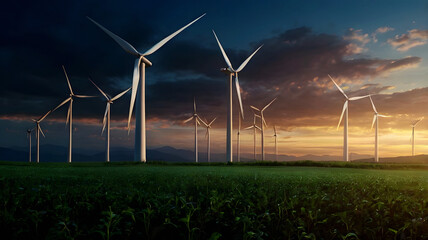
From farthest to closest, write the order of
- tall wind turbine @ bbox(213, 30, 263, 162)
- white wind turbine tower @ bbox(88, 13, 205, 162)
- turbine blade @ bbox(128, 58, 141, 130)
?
tall wind turbine @ bbox(213, 30, 263, 162), white wind turbine tower @ bbox(88, 13, 205, 162), turbine blade @ bbox(128, 58, 141, 130)

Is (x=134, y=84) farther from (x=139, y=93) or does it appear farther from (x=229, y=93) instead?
(x=229, y=93)

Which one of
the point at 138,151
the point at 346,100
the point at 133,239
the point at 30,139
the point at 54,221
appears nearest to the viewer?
the point at 133,239

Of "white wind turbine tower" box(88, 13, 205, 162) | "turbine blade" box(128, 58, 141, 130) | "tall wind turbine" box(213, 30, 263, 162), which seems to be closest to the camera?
"turbine blade" box(128, 58, 141, 130)

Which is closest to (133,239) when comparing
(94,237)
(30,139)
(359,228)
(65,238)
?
(94,237)

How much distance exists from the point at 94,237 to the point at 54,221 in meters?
0.99

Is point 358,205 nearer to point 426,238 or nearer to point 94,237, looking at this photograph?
point 426,238

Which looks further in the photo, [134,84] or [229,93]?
[229,93]

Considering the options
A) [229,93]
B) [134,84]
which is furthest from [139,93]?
[229,93]

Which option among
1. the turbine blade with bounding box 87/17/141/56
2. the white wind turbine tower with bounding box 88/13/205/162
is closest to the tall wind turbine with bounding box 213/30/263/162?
the white wind turbine tower with bounding box 88/13/205/162

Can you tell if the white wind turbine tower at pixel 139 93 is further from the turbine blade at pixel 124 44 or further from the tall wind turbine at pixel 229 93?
the tall wind turbine at pixel 229 93

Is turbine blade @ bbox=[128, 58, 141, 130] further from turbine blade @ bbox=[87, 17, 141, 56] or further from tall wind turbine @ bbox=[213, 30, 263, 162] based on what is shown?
tall wind turbine @ bbox=[213, 30, 263, 162]

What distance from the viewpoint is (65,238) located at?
406cm

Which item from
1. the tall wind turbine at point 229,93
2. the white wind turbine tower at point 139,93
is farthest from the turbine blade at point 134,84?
the tall wind turbine at point 229,93

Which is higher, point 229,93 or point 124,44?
point 124,44
